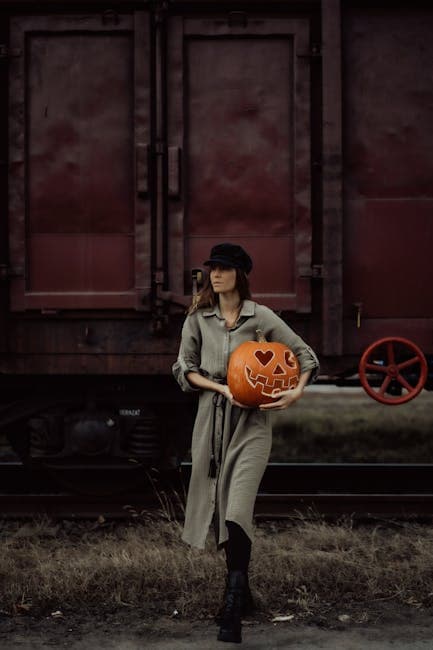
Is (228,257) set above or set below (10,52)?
below

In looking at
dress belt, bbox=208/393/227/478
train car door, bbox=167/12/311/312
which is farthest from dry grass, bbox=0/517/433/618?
train car door, bbox=167/12/311/312

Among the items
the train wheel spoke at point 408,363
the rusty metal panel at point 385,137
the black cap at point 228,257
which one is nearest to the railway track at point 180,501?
the train wheel spoke at point 408,363

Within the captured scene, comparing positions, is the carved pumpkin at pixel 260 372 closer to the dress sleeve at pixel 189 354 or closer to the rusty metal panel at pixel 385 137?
the dress sleeve at pixel 189 354

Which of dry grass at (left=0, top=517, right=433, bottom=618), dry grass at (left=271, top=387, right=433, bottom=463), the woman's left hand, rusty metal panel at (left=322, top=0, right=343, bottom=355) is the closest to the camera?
the woman's left hand

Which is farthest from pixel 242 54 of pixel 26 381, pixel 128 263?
pixel 26 381

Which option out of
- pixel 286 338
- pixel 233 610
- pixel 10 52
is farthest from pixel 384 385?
pixel 10 52

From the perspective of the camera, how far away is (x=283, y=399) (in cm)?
352

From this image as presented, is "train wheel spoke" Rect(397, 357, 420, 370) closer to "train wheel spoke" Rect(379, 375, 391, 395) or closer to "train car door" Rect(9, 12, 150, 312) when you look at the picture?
"train wheel spoke" Rect(379, 375, 391, 395)

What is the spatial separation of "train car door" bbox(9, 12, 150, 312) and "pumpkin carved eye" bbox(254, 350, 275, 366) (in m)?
2.14

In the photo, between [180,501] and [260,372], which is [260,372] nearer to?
[260,372]

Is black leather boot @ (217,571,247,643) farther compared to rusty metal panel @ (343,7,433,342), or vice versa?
rusty metal panel @ (343,7,433,342)

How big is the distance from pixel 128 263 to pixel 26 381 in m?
1.32

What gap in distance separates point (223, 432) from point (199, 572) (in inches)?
41.3

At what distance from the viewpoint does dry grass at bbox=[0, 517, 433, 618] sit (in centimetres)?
393
